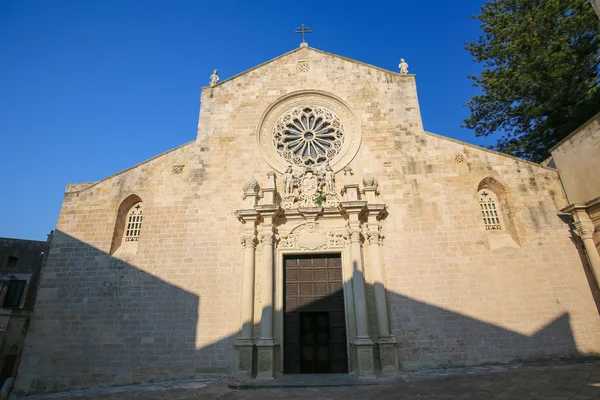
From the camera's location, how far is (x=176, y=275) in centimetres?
998

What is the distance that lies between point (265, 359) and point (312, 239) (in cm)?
352

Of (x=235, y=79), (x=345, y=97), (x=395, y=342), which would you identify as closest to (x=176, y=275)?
(x=395, y=342)

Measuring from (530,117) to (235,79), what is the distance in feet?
41.0

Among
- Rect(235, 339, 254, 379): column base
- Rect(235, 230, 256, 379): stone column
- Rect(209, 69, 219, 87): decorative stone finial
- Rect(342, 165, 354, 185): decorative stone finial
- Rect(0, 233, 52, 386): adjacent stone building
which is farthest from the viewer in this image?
Rect(0, 233, 52, 386): adjacent stone building

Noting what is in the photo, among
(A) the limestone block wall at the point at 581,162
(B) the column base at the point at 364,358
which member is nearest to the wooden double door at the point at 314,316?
(B) the column base at the point at 364,358

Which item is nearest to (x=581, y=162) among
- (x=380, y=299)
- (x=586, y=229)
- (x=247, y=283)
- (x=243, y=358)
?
(x=586, y=229)

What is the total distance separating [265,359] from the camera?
866 cm

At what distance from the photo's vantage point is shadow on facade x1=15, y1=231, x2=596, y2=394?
8.82 metres

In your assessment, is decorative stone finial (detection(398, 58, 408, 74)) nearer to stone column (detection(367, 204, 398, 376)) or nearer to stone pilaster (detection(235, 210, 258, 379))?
stone column (detection(367, 204, 398, 376))

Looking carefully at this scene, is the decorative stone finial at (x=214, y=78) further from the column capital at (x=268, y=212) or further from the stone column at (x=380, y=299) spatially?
the stone column at (x=380, y=299)

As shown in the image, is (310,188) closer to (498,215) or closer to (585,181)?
(498,215)

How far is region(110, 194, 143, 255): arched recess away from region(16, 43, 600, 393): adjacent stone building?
62mm

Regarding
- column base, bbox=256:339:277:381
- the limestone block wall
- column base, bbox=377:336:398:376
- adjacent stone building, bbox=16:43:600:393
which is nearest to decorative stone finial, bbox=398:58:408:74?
adjacent stone building, bbox=16:43:600:393

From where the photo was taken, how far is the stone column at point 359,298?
845 cm
